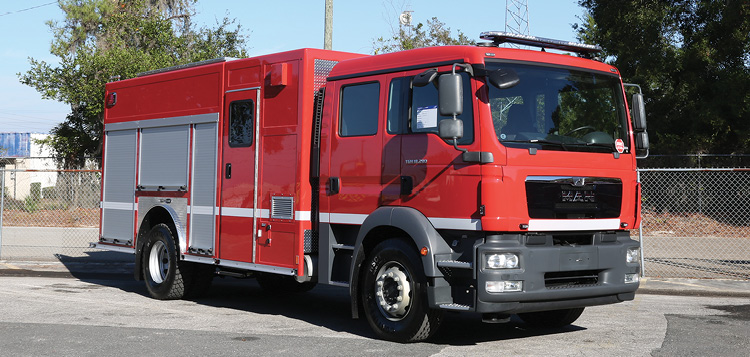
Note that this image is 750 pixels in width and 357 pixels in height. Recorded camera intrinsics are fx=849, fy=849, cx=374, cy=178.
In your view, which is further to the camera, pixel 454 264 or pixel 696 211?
pixel 696 211

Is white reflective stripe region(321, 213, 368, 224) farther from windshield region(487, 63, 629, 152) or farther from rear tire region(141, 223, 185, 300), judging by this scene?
rear tire region(141, 223, 185, 300)

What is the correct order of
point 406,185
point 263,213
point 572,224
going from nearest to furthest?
point 572,224 → point 406,185 → point 263,213

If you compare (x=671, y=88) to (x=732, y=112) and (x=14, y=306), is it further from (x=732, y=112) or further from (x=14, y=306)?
(x=14, y=306)

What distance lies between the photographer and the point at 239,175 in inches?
396

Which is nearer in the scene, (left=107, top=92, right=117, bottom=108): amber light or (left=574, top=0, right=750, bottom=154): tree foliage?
(left=107, top=92, right=117, bottom=108): amber light

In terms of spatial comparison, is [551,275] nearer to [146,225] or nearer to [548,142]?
[548,142]

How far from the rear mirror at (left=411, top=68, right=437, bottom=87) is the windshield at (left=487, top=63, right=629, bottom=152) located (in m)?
0.50

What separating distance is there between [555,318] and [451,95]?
10.5 feet

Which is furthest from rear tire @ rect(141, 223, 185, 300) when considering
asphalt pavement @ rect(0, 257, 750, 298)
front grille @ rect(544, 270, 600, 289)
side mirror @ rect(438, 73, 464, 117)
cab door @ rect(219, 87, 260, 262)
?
front grille @ rect(544, 270, 600, 289)

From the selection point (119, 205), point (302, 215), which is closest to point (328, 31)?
point (119, 205)

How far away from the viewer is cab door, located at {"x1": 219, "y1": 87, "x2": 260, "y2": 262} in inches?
388

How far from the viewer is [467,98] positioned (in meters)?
7.59

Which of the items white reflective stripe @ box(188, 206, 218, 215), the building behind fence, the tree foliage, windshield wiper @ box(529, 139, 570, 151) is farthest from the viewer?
the tree foliage

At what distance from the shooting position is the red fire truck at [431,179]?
7453 millimetres
